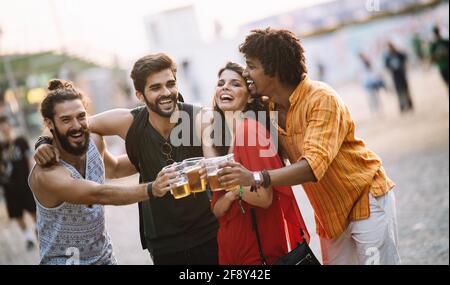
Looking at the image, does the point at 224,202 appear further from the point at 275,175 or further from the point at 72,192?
the point at 72,192

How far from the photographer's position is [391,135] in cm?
1234

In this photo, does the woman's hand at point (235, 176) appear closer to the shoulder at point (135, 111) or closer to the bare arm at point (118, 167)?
the shoulder at point (135, 111)

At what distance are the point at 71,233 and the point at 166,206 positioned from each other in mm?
622

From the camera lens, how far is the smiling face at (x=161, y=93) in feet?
11.2

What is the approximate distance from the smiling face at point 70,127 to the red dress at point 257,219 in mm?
899

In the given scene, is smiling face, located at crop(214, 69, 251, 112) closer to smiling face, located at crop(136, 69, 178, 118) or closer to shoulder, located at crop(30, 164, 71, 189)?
smiling face, located at crop(136, 69, 178, 118)

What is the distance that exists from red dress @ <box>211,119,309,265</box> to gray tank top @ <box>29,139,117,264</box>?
0.75m

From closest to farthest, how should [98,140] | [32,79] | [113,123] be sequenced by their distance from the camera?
1. [113,123]
2. [98,140]
3. [32,79]

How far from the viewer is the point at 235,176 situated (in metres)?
2.72

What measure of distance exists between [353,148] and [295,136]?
0.35 m

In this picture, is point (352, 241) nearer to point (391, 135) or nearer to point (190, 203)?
point (190, 203)

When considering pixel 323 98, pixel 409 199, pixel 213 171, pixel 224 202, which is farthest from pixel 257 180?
pixel 409 199
